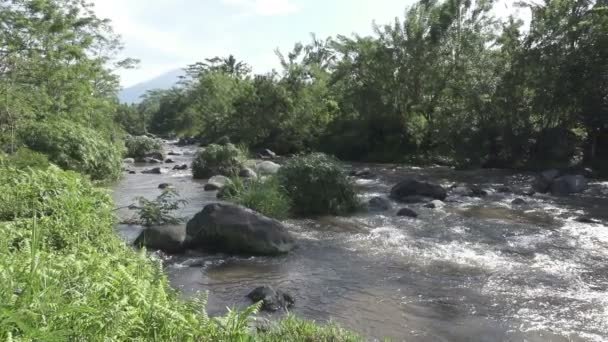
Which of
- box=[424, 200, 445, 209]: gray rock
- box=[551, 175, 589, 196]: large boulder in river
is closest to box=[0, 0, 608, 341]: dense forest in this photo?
box=[424, 200, 445, 209]: gray rock

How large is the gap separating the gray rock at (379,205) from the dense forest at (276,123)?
0.91m

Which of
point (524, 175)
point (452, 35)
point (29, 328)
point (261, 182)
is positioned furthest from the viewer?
point (452, 35)

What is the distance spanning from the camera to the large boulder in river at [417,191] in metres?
17.5

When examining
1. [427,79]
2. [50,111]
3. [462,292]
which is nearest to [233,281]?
[462,292]

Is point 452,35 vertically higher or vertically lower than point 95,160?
higher

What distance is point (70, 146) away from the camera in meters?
17.9

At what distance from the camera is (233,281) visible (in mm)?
8703

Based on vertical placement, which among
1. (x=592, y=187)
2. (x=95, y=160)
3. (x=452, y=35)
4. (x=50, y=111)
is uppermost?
(x=452, y=35)

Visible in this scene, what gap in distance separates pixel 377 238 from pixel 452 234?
1.82 meters

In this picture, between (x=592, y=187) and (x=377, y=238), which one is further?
(x=592, y=187)

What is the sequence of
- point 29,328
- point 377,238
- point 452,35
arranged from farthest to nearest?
1. point 452,35
2. point 377,238
3. point 29,328

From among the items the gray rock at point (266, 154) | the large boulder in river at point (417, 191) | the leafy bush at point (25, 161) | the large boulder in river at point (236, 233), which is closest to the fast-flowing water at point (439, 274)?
the large boulder in river at point (236, 233)

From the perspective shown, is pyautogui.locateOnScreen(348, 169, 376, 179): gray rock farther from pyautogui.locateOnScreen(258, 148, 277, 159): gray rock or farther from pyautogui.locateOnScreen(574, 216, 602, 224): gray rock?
pyautogui.locateOnScreen(258, 148, 277, 159): gray rock

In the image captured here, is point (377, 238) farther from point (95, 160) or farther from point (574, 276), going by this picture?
point (95, 160)
